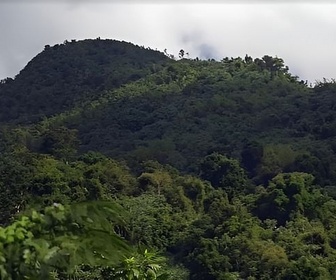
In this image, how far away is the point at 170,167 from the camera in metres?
44.7

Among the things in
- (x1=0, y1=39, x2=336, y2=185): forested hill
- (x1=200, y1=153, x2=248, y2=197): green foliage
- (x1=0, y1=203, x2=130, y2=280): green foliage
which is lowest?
(x1=0, y1=203, x2=130, y2=280): green foliage

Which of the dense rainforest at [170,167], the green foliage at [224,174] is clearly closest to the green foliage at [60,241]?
the dense rainforest at [170,167]

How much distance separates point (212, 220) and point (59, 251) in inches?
1302

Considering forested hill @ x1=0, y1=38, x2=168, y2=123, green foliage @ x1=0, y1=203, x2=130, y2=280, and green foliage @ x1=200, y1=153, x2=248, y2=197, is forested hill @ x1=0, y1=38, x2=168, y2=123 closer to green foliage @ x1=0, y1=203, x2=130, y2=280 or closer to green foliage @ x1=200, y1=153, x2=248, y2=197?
green foliage @ x1=200, y1=153, x2=248, y2=197

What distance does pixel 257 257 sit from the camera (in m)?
30.3

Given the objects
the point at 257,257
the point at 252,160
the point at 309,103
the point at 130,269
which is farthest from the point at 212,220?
the point at 130,269

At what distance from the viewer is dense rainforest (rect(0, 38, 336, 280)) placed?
234 cm

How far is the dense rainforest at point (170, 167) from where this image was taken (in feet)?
7.66

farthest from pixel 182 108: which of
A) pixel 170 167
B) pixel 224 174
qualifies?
pixel 224 174

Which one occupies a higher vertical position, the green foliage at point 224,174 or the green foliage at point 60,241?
the green foliage at point 224,174

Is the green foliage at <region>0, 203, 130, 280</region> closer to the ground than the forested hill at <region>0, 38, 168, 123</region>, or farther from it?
closer to the ground

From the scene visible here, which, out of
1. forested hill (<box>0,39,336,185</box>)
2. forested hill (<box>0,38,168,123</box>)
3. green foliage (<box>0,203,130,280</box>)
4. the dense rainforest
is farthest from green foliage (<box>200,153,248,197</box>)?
green foliage (<box>0,203,130,280</box>)

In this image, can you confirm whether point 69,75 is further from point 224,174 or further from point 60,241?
point 60,241

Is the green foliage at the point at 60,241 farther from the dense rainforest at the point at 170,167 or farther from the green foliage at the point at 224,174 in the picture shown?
the green foliage at the point at 224,174
